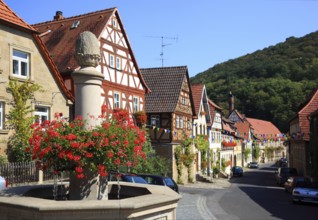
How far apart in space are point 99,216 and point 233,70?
400ft

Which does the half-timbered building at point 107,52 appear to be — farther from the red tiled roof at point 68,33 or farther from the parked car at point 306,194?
the parked car at point 306,194

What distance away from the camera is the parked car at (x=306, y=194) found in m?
23.4

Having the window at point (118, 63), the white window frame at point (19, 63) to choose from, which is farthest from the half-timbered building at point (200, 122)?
the white window frame at point (19, 63)

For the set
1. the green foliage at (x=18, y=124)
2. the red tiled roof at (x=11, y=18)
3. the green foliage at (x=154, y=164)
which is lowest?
the green foliage at (x=154, y=164)

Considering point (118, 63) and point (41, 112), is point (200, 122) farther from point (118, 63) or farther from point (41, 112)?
point (41, 112)

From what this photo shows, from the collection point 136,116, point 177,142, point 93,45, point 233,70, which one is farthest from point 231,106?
point 93,45

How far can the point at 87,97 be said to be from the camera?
340 inches

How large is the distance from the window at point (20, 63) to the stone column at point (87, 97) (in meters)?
13.1

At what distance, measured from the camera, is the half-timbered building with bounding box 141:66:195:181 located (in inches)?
1374

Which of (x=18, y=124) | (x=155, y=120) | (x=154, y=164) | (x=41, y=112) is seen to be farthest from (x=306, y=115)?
(x=18, y=124)

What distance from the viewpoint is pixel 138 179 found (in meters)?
18.0

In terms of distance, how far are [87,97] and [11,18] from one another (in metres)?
13.6

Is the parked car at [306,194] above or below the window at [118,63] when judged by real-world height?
below

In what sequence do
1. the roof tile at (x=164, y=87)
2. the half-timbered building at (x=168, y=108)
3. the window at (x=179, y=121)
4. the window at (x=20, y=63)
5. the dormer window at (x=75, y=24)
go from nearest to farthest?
the window at (x=20, y=63) < the dormer window at (x=75, y=24) < the half-timbered building at (x=168, y=108) < the roof tile at (x=164, y=87) < the window at (x=179, y=121)
